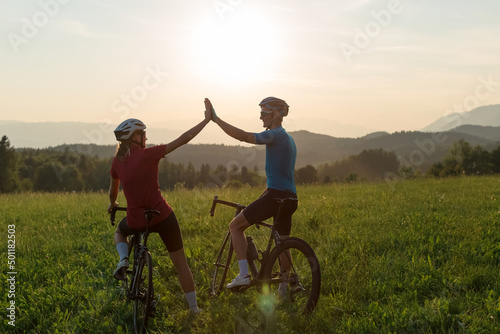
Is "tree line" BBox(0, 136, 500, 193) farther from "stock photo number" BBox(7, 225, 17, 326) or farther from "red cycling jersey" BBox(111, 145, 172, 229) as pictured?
"red cycling jersey" BBox(111, 145, 172, 229)

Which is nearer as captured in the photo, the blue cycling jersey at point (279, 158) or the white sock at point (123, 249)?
the blue cycling jersey at point (279, 158)

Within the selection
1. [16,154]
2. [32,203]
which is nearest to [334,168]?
[16,154]

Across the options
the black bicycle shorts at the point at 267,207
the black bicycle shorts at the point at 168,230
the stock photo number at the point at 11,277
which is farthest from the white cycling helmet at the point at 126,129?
the stock photo number at the point at 11,277

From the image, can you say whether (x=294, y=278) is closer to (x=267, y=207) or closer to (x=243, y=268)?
(x=243, y=268)

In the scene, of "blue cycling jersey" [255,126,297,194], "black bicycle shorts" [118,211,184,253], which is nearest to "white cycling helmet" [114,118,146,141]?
"black bicycle shorts" [118,211,184,253]

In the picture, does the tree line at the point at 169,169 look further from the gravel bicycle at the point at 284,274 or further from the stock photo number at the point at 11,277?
the gravel bicycle at the point at 284,274

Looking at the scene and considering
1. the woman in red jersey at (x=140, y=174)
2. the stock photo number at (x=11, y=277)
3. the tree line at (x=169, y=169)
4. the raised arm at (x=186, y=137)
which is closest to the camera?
the raised arm at (x=186, y=137)

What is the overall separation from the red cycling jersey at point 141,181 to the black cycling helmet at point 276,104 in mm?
1506

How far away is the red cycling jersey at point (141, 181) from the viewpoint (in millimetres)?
5508

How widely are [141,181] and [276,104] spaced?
6.72ft

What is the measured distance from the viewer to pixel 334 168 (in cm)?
16200

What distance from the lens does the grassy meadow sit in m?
5.74

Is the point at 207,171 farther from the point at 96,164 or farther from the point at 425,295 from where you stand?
the point at 425,295

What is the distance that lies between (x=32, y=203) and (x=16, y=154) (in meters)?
98.7
